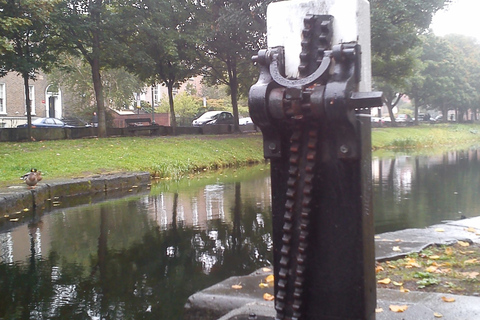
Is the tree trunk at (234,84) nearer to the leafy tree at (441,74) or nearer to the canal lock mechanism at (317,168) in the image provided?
the leafy tree at (441,74)

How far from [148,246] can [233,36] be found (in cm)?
2142

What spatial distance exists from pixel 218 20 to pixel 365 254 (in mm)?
23566

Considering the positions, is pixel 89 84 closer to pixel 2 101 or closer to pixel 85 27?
pixel 2 101

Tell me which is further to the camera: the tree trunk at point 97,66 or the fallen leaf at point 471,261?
the tree trunk at point 97,66

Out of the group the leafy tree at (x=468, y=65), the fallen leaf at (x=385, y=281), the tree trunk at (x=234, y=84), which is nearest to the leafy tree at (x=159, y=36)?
the tree trunk at (x=234, y=84)

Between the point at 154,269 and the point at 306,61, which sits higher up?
the point at 306,61

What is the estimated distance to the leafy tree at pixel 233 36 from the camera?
24688mm

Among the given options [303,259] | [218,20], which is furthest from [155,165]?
[303,259]

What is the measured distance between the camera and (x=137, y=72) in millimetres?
Result: 26828

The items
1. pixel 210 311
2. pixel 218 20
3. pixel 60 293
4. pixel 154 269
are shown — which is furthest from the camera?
pixel 218 20

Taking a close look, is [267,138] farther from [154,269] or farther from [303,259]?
[154,269]

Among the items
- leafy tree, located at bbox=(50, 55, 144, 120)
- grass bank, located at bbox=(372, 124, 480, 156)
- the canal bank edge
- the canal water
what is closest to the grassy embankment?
the canal bank edge

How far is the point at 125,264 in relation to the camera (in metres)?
6.32

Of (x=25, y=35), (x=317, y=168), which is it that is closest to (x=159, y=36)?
(x=25, y=35)
